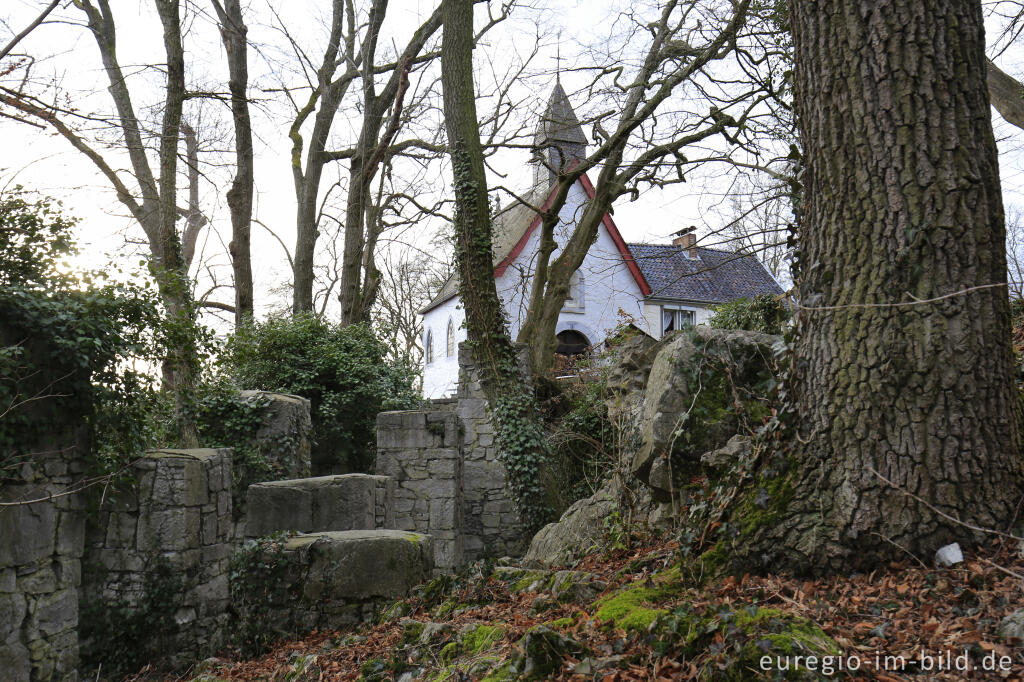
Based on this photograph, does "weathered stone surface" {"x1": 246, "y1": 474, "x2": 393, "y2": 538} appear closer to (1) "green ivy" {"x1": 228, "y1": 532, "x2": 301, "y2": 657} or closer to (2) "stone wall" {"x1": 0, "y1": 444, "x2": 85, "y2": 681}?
(1) "green ivy" {"x1": 228, "y1": 532, "x2": 301, "y2": 657}

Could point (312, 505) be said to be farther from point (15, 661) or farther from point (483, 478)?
point (483, 478)

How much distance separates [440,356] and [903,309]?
23.1 metres

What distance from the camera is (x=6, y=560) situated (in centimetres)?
554

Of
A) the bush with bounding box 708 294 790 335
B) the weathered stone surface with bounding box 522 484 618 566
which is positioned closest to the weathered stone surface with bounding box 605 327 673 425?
the weathered stone surface with bounding box 522 484 618 566

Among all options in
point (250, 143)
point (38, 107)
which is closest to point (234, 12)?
point (250, 143)

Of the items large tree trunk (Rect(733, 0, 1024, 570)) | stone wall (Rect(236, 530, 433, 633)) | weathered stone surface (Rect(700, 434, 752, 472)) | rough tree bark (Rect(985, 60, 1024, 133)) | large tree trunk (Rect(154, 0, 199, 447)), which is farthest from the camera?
large tree trunk (Rect(154, 0, 199, 447))

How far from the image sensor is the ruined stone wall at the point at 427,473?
1092 cm

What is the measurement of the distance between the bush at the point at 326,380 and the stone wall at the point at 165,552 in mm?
5589

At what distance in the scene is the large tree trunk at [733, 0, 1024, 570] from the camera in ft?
9.78

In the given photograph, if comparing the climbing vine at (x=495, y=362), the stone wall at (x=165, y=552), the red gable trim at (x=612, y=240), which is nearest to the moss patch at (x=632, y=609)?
the stone wall at (x=165, y=552)

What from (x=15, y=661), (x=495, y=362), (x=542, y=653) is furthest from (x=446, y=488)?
(x=542, y=653)

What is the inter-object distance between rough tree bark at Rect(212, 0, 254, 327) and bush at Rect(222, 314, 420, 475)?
812 mm

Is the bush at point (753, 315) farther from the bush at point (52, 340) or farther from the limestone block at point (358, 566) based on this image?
the bush at point (52, 340)

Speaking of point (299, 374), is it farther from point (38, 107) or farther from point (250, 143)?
point (38, 107)
